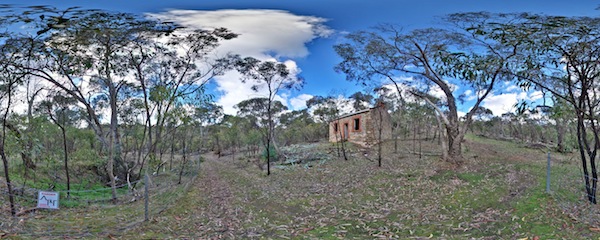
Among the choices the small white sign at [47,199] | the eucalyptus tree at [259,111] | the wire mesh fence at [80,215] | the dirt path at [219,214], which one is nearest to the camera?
the small white sign at [47,199]

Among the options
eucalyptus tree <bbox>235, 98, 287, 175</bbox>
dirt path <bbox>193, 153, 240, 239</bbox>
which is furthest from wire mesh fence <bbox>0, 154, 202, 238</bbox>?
eucalyptus tree <bbox>235, 98, 287, 175</bbox>

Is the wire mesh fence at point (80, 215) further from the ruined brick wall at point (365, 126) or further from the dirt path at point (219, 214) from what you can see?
the ruined brick wall at point (365, 126)

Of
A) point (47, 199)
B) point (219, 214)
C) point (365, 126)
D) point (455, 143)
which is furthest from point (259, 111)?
point (47, 199)

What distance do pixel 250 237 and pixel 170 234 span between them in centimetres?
135

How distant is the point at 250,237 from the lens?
5555mm

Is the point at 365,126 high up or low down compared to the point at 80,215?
up

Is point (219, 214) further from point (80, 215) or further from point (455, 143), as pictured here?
point (455, 143)

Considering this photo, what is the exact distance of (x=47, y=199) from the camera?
4977 millimetres

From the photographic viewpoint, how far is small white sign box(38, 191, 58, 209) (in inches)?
195

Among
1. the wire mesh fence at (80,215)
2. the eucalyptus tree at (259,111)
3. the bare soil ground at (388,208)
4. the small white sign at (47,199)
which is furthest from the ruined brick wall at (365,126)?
the small white sign at (47,199)

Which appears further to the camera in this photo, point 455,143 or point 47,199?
point 455,143

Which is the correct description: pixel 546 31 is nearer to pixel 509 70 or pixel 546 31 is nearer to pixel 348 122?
pixel 509 70

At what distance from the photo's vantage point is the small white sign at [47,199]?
4945 mm

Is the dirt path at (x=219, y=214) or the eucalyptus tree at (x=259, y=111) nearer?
the dirt path at (x=219, y=214)
